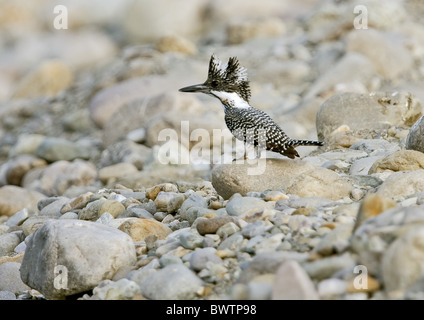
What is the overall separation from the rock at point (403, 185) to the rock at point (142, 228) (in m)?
1.71

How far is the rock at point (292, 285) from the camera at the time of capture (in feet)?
12.9

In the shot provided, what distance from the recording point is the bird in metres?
6.31

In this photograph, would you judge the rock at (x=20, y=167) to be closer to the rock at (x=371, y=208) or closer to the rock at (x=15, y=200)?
the rock at (x=15, y=200)

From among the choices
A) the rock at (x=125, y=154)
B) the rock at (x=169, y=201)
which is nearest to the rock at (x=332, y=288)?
the rock at (x=169, y=201)

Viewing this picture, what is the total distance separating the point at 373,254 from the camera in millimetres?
4066

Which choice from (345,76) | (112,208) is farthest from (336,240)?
(345,76)

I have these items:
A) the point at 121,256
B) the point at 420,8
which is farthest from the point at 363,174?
the point at 420,8

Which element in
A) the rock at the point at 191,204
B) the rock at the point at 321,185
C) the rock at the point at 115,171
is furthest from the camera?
the rock at the point at 115,171

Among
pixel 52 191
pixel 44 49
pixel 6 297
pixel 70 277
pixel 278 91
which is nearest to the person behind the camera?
pixel 70 277

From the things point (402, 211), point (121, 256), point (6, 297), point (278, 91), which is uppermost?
point (278, 91)

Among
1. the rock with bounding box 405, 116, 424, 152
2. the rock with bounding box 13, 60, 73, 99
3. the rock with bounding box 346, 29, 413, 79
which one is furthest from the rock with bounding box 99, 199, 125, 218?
the rock with bounding box 13, 60, 73, 99

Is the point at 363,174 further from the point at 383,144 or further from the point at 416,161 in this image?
the point at 383,144

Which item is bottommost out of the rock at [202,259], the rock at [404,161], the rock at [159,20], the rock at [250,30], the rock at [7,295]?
the rock at [7,295]
